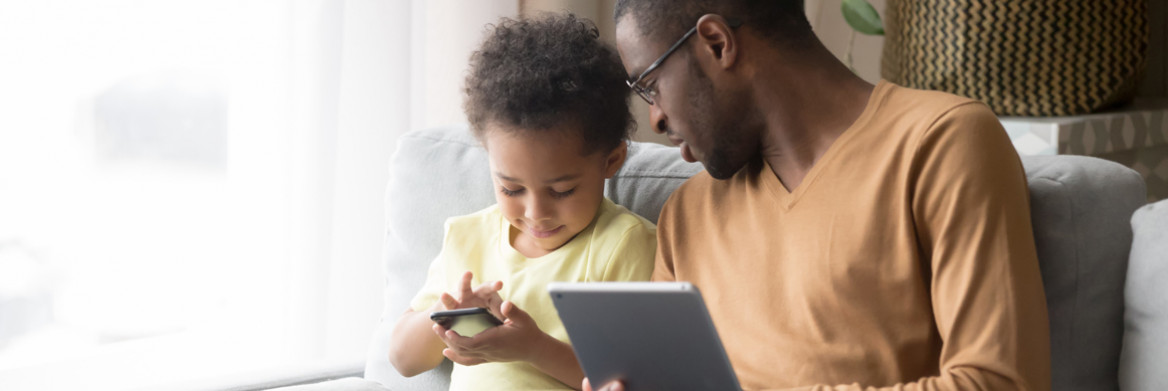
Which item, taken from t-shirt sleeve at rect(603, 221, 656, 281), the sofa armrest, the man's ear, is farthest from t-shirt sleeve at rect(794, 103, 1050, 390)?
the sofa armrest

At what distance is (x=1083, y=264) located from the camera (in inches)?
42.6

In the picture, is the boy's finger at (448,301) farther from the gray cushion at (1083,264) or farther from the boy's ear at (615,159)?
the gray cushion at (1083,264)

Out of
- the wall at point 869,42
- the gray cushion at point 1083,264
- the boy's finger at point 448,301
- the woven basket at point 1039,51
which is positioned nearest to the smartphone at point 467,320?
the boy's finger at point 448,301

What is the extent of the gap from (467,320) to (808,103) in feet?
1.48

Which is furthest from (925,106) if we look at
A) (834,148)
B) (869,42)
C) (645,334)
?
(869,42)

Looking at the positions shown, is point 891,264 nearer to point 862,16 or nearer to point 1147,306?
point 1147,306

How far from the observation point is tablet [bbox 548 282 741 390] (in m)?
0.94

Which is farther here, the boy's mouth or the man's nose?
the boy's mouth

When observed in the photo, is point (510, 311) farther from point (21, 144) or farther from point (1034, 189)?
point (21, 144)

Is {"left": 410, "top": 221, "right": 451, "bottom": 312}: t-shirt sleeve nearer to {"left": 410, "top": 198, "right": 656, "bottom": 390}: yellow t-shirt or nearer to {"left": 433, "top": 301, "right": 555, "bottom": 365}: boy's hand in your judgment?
{"left": 410, "top": 198, "right": 656, "bottom": 390}: yellow t-shirt

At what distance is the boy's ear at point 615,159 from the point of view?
1.34 m

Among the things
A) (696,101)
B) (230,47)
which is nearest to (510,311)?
(696,101)

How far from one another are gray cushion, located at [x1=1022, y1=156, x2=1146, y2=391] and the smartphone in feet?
1.95

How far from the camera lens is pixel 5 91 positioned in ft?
6.00
